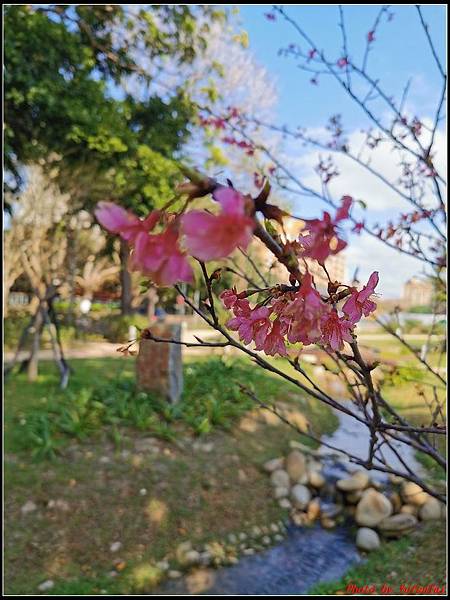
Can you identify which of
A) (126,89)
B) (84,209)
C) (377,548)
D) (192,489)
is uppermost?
(126,89)

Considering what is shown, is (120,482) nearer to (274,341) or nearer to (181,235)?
(274,341)

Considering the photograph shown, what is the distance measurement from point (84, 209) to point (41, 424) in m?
3.83

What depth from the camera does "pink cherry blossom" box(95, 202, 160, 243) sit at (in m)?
0.41

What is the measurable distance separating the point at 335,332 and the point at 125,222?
31cm

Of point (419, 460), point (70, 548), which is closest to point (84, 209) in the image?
point (70, 548)

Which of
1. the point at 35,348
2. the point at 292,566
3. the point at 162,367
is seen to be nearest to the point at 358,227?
the point at 292,566

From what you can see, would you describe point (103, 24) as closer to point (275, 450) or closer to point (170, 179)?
point (170, 179)

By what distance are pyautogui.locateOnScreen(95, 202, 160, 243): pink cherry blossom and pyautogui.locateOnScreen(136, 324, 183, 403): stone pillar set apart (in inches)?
170

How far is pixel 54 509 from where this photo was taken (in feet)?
10.4

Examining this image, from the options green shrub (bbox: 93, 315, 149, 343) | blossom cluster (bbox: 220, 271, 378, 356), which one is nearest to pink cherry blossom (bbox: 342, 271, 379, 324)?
blossom cluster (bbox: 220, 271, 378, 356)

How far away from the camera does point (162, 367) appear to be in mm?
4754

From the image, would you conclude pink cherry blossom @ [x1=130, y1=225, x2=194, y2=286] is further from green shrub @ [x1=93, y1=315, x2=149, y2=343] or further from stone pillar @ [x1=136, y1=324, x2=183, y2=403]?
green shrub @ [x1=93, y1=315, x2=149, y2=343]

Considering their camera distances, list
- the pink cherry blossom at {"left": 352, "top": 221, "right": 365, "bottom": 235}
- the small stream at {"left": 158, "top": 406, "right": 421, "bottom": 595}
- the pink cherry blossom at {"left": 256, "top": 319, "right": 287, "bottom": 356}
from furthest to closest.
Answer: the small stream at {"left": 158, "top": 406, "right": 421, "bottom": 595}
the pink cherry blossom at {"left": 352, "top": 221, "right": 365, "bottom": 235}
the pink cherry blossom at {"left": 256, "top": 319, "right": 287, "bottom": 356}

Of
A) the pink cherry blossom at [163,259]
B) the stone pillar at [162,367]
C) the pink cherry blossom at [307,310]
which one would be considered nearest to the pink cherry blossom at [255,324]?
the pink cherry blossom at [307,310]
